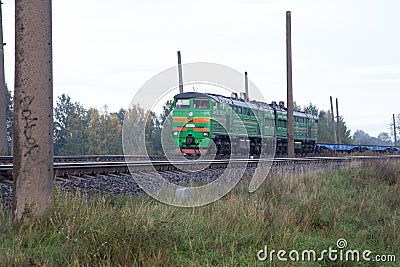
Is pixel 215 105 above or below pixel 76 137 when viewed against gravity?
below

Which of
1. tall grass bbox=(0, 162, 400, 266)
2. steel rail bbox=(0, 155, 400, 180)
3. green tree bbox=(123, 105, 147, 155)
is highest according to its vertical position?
green tree bbox=(123, 105, 147, 155)

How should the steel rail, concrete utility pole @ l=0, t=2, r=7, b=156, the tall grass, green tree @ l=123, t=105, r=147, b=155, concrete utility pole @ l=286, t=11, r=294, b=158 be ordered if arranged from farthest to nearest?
1. concrete utility pole @ l=286, t=11, r=294, b=158
2. concrete utility pole @ l=0, t=2, r=7, b=156
3. the steel rail
4. green tree @ l=123, t=105, r=147, b=155
5. the tall grass

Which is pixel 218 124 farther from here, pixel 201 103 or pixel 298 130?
pixel 298 130

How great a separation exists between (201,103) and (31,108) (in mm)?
16294

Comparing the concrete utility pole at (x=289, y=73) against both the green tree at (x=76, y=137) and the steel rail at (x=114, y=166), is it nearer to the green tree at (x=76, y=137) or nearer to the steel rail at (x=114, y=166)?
the steel rail at (x=114, y=166)

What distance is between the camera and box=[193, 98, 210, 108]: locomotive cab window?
21.5 m

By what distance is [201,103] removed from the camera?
21.8 m

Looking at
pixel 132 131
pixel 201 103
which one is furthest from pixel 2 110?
pixel 132 131

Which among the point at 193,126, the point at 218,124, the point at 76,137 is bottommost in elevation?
the point at 193,126

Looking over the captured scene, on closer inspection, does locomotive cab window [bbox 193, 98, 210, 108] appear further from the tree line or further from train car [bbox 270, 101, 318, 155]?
the tree line

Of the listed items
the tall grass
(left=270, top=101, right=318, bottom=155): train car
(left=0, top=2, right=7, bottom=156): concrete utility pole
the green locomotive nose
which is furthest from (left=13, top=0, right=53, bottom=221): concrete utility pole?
(left=270, top=101, right=318, bottom=155): train car

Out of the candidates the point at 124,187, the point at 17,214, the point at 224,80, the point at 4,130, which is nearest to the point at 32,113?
the point at 17,214

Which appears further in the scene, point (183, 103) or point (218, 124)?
point (183, 103)

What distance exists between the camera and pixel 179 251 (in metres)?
4.95
